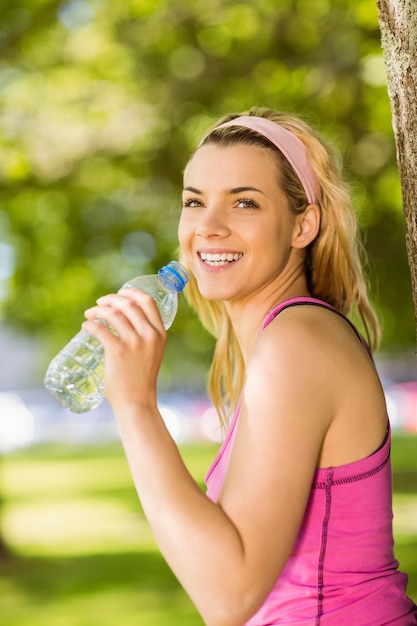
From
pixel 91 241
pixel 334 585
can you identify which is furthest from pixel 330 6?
pixel 334 585

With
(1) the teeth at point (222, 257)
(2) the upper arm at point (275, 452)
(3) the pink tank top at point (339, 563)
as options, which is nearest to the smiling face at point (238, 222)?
(1) the teeth at point (222, 257)

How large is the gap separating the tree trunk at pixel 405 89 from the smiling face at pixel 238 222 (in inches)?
13.1

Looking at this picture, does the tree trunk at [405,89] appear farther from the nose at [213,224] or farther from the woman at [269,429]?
the nose at [213,224]

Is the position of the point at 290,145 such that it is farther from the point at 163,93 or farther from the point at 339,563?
the point at 163,93

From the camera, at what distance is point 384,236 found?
11500 mm

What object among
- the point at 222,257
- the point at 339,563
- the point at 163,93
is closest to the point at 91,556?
the point at 163,93

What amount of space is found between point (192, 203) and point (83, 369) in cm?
80

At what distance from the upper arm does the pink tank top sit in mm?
133

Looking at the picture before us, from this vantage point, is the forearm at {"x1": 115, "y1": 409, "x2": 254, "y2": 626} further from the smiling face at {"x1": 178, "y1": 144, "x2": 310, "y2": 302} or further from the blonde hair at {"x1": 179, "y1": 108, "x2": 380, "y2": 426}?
the blonde hair at {"x1": 179, "y1": 108, "x2": 380, "y2": 426}

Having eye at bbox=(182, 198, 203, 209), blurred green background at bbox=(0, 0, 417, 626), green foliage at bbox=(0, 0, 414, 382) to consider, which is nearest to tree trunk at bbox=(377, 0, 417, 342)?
eye at bbox=(182, 198, 203, 209)

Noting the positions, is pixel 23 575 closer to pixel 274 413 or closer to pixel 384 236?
pixel 384 236

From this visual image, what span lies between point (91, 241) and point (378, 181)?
4.21 metres

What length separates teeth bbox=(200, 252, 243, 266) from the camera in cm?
263

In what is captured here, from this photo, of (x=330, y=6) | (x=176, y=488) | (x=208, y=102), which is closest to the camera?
(x=176, y=488)
